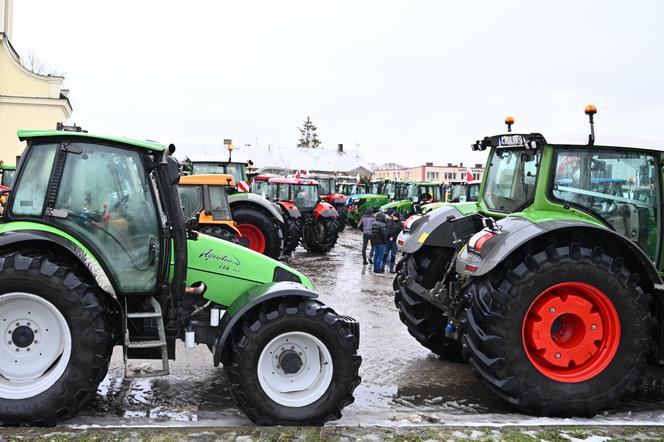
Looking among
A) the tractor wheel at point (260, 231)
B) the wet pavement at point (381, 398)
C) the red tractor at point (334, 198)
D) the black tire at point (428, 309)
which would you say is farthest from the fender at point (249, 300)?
the red tractor at point (334, 198)

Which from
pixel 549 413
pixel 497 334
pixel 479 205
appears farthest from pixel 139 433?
pixel 479 205

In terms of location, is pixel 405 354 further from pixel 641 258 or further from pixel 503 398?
pixel 641 258

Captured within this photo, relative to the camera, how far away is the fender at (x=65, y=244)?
4617mm

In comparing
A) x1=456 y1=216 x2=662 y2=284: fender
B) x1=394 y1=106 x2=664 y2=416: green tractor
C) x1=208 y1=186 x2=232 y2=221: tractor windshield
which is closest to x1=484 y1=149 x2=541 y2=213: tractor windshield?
x1=394 y1=106 x2=664 y2=416: green tractor

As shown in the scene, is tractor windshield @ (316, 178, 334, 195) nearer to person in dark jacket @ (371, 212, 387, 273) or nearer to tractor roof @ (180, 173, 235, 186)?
person in dark jacket @ (371, 212, 387, 273)

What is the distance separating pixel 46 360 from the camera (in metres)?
4.76

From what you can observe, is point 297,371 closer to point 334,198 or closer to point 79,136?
point 79,136

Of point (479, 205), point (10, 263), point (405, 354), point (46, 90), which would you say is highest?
point (46, 90)

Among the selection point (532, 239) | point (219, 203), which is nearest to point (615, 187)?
point (532, 239)

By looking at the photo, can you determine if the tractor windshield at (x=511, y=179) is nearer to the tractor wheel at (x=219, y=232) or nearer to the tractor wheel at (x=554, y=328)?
the tractor wheel at (x=554, y=328)

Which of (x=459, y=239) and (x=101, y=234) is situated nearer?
(x=101, y=234)

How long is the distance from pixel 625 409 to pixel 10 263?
502 centimetres

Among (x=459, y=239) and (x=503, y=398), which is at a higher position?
(x=459, y=239)

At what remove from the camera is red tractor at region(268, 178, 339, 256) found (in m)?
18.0
